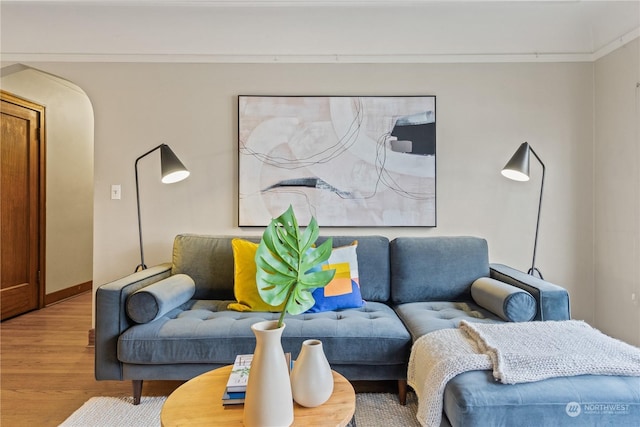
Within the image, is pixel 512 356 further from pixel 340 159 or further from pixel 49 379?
pixel 49 379

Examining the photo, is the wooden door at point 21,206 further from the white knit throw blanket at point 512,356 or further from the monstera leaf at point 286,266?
the white knit throw blanket at point 512,356

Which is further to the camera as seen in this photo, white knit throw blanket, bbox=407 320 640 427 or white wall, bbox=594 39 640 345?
white wall, bbox=594 39 640 345

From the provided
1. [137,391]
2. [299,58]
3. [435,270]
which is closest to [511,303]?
[435,270]

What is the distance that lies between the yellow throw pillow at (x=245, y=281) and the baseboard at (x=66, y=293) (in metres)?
2.85

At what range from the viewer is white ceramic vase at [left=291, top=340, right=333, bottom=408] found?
113 centimetres

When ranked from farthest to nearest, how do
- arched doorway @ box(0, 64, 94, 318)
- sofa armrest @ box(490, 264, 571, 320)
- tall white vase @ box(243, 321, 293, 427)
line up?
1. arched doorway @ box(0, 64, 94, 318)
2. sofa armrest @ box(490, 264, 571, 320)
3. tall white vase @ box(243, 321, 293, 427)

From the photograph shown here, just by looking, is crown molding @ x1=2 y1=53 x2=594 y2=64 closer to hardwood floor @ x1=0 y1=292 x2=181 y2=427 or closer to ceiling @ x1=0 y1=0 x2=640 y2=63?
ceiling @ x1=0 y1=0 x2=640 y2=63

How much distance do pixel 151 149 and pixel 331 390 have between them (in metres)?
2.22

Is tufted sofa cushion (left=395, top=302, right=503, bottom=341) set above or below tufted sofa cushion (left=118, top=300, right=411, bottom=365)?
above

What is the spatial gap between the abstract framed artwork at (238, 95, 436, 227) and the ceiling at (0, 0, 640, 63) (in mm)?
360

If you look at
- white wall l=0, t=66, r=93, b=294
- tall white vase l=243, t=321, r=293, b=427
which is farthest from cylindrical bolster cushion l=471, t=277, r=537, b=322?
white wall l=0, t=66, r=93, b=294

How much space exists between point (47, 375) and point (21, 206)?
2073 millimetres

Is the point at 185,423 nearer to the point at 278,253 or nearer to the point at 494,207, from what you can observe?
the point at 278,253

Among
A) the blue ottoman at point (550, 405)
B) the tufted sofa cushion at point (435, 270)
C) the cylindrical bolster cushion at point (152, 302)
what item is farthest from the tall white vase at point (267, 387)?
the tufted sofa cushion at point (435, 270)
